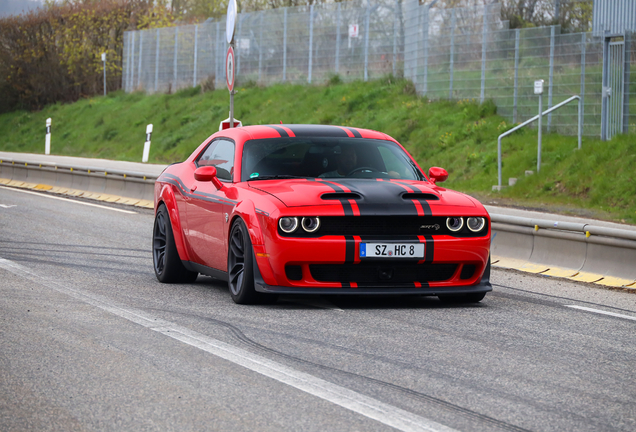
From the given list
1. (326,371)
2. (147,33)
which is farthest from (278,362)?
(147,33)

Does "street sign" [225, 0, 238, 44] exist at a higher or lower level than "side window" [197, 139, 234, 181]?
higher

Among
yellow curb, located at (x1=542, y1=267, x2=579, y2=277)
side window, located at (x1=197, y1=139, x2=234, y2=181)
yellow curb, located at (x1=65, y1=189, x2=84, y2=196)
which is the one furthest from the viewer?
yellow curb, located at (x1=65, y1=189, x2=84, y2=196)

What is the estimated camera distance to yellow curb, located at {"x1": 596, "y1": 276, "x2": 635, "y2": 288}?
9234 mm

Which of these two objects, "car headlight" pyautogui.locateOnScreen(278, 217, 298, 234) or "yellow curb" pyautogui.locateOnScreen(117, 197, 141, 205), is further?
"yellow curb" pyautogui.locateOnScreen(117, 197, 141, 205)

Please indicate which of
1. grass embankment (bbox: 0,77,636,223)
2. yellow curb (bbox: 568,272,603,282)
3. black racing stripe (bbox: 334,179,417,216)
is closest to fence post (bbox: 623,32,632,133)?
grass embankment (bbox: 0,77,636,223)

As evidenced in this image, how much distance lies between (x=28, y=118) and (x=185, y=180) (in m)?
43.6

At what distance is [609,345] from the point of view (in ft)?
20.3

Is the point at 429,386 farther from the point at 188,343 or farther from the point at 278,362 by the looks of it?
the point at 188,343

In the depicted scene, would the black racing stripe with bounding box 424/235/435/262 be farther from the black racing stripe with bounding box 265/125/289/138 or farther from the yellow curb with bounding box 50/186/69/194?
the yellow curb with bounding box 50/186/69/194

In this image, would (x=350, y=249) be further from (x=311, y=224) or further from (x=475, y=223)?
(x=475, y=223)

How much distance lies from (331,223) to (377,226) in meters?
0.34

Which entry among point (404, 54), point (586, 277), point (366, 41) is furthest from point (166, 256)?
point (366, 41)

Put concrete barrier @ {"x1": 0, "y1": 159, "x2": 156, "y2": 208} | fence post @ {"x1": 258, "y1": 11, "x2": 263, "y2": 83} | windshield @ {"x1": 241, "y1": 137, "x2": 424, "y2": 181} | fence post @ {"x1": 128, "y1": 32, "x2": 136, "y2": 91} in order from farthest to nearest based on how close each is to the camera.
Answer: fence post @ {"x1": 128, "y1": 32, "x2": 136, "y2": 91}, fence post @ {"x1": 258, "y1": 11, "x2": 263, "y2": 83}, concrete barrier @ {"x1": 0, "y1": 159, "x2": 156, "y2": 208}, windshield @ {"x1": 241, "y1": 137, "x2": 424, "y2": 181}

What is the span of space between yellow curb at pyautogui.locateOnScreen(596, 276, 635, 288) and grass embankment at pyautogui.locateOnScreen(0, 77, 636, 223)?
23.0 ft
